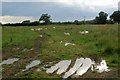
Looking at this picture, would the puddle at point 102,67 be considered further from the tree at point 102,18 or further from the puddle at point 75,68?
the tree at point 102,18

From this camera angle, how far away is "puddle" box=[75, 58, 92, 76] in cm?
1439

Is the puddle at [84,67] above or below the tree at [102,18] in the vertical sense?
below

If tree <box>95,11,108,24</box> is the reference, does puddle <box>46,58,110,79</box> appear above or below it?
below

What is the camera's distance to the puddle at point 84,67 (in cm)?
1439

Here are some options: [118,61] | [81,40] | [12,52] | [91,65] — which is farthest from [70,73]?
[81,40]

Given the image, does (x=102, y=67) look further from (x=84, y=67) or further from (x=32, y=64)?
(x=32, y=64)

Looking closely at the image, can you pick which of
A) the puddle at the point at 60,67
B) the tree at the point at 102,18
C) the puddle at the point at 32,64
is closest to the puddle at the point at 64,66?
the puddle at the point at 60,67

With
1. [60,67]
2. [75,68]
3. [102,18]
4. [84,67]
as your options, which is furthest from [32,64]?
[102,18]

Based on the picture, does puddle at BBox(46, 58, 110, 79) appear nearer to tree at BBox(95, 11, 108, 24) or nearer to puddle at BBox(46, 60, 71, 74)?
puddle at BBox(46, 60, 71, 74)

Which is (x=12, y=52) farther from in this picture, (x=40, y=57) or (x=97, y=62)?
(x=97, y=62)

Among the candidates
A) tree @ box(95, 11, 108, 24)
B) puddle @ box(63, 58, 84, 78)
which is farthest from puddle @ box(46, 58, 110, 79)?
tree @ box(95, 11, 108, 24)

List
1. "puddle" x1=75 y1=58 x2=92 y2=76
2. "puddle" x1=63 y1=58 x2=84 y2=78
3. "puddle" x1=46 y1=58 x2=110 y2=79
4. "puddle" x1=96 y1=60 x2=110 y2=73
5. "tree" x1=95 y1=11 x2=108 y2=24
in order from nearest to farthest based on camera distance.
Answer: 1. "puddle" x1=63 y1=58 x2=84 y2=78
2. "puddle" x1=75 y1=58 x2=92 y2=76
3. "puddle" x1=46 y1=58 x2=110 y2=79
4. "puddle" x1=96 y1=60 x2=110 y2=73
5. "tree" x1=95 y1=11 x2=108 y2=24

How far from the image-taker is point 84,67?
52.1ft

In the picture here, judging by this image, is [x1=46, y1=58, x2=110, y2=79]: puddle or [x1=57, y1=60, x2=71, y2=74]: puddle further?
[x1=57, y1=60, x2=71, y2=74]: puddle
